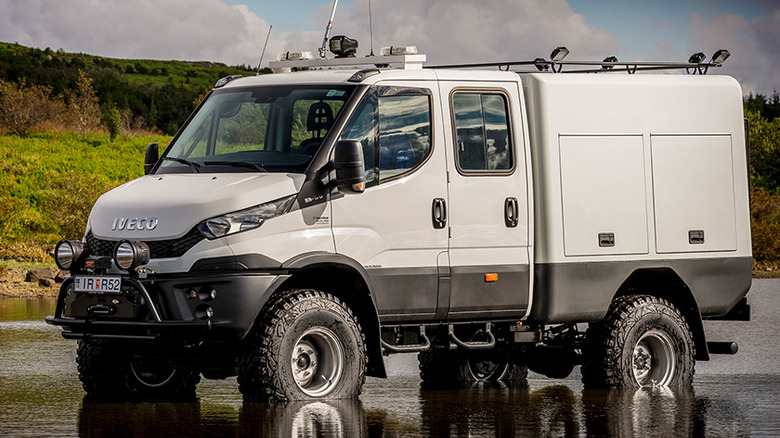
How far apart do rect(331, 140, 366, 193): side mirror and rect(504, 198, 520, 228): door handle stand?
1594mm

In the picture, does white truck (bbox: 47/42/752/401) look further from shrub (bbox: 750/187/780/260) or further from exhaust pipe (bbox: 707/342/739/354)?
shrub (bbox: 750/187/780/260)

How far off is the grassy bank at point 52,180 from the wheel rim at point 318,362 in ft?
93.8

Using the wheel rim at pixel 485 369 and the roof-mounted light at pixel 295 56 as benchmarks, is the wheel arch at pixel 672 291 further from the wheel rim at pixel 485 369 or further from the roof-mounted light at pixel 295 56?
the roof-mounted light at pixel 295 56

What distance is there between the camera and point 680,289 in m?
12.4

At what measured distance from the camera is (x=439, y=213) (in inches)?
419

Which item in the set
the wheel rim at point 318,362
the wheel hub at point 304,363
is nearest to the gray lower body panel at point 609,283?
the wheel rim at point 318,362

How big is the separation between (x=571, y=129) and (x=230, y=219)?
11.3 ft

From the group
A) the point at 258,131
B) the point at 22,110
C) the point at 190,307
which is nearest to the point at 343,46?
the point at 258,131

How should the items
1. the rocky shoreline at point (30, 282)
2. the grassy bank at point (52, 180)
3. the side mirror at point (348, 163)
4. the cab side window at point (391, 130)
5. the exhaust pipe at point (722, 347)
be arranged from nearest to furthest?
Answer: the side mirror at point (348, 163), the cab side window at point (391, 130), the exhaust pipe at point (722, 347), the rocky shoreline at point (30, 282), the grassy bank at point (52, 180)

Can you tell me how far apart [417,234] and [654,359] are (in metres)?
3.04

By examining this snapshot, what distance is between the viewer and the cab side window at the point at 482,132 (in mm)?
10875

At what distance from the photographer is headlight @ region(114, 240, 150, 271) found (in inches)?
377

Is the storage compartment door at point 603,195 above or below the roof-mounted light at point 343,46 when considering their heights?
below

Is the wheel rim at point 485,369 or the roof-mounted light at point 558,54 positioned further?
the wheel rim at point 485,369
